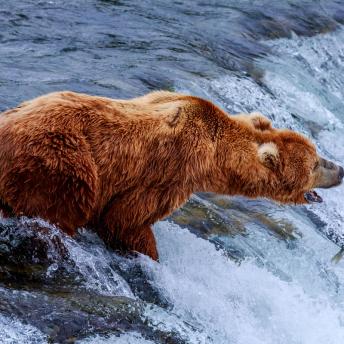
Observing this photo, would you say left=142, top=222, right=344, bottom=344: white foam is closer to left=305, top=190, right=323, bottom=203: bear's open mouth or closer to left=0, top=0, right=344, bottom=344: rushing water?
left=0, top=0, right=344, bottom=344: rushing water

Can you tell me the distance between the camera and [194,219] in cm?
667

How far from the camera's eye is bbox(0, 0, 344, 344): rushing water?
4.74m

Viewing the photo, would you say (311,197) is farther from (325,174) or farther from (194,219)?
(194,219)

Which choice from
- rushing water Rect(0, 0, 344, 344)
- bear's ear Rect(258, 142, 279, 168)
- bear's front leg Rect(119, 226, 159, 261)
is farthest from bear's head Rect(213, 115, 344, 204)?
rushing water Rect(0, 0, 344, 344)

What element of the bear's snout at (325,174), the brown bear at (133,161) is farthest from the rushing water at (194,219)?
the bear's snout at (325,174)

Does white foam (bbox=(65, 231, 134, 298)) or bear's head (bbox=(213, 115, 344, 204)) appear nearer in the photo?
white foam (bbox=(65, 231, 134, 298))

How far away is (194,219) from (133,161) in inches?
66.2

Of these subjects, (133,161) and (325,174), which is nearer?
(133,161)

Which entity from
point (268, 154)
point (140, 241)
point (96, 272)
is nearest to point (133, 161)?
point (140, 241)

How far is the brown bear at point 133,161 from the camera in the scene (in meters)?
4.77

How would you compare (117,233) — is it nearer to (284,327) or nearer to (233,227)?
(284,327)

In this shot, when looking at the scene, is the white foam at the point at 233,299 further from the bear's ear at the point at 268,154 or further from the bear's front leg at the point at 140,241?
the bear's ear at the point at 268,154

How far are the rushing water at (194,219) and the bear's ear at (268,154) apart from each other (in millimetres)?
900

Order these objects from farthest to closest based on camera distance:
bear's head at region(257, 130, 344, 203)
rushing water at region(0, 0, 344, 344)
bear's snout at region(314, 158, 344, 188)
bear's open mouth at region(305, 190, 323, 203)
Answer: bear's open mouth at region(305, 190, 323, 203) → bear's snout at region(314, 158, 344, 188) → bear's head at region(257, 130, 344, 203) → rushing water at region(0, 0, 344, 344)
